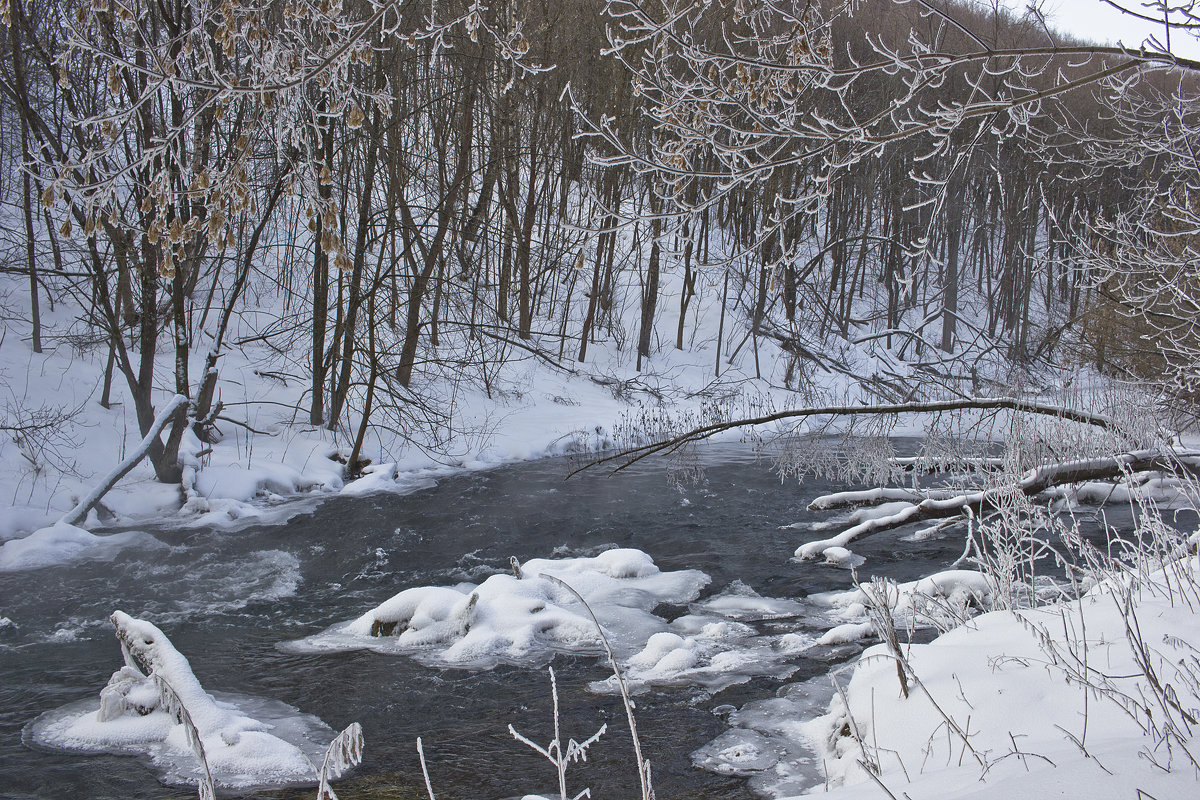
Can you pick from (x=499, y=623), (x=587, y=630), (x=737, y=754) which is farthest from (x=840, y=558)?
(x=737, y=754)

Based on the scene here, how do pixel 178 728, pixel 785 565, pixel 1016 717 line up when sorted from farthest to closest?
pixel 785 565, pixel 178 728, pixel 1016 717

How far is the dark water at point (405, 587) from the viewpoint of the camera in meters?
4.68

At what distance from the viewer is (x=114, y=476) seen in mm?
9703

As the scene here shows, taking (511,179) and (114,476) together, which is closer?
(114,476)

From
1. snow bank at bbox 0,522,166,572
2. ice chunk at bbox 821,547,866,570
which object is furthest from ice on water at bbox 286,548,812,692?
snow bank at bbox 0,522,166,572

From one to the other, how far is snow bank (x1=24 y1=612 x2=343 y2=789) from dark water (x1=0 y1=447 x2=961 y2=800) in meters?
0.15

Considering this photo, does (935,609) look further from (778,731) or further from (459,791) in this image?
(459,791)

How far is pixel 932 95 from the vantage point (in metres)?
28.9

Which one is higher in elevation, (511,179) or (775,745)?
(511,179)

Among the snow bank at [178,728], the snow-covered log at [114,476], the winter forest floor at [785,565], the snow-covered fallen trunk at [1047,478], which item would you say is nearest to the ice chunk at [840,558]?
the winter forest floor at [785,565]

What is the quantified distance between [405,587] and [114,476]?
4071 mm

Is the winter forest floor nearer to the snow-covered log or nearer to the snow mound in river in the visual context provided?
the snow-covered log

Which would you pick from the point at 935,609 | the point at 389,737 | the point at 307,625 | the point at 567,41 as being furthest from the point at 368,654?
the point at 567,41

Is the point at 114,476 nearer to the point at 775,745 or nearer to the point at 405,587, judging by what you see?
the point at 405,587
